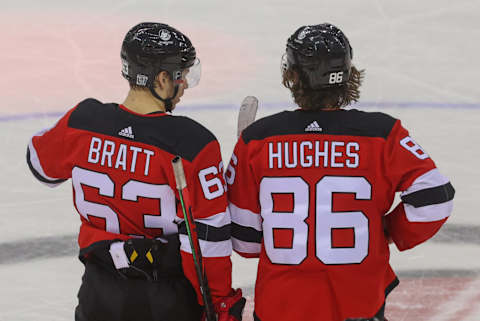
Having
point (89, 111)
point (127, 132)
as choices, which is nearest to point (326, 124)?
point (127, 132)

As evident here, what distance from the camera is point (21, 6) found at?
734 cm

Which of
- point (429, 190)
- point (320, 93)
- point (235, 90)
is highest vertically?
point (320, 93)

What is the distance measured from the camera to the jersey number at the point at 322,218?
192 centimetres

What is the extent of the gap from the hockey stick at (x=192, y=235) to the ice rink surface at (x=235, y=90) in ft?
3.53

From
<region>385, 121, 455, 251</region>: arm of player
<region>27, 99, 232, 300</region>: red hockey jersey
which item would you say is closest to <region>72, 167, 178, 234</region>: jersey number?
<region>27, 99, 232, 300</region>: red hockey jersey

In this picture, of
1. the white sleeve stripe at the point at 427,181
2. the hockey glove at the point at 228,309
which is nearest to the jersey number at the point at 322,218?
the white sleeve stripe at the point at 427,181

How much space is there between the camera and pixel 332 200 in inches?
75.6

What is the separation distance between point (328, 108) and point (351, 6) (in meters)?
5.11

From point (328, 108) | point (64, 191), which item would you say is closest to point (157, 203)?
point (328, 108)

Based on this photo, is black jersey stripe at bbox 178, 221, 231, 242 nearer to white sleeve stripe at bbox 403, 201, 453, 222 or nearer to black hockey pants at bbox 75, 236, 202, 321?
black hockey pants at bbox 75, 236, 202, 321

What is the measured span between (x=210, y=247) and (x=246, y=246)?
4.8 inches

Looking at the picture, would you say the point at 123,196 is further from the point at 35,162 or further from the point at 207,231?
the point at 35,162

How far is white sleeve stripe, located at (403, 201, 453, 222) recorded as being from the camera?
6.37ft

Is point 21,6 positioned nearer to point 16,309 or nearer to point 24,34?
point 24,34
